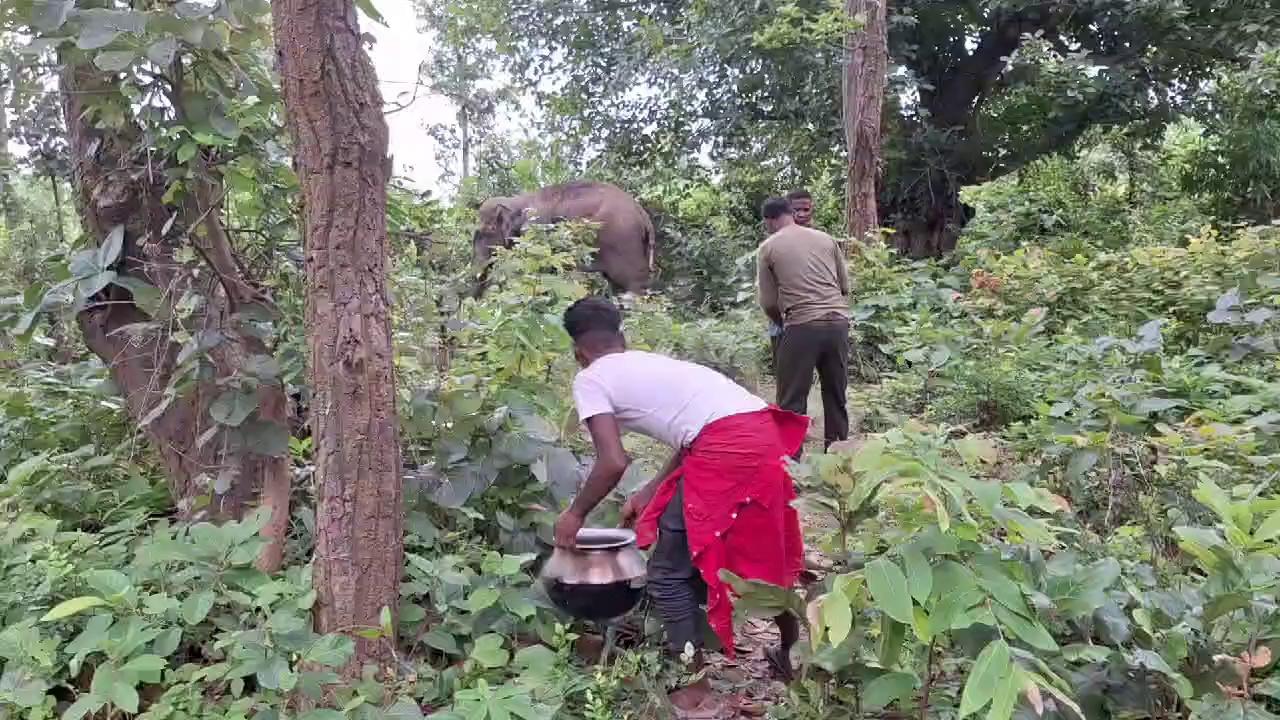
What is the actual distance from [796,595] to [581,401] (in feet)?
3.09

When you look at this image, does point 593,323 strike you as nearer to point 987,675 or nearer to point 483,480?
point 483,480

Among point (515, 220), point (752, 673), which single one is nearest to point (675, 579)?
point (752, 673)

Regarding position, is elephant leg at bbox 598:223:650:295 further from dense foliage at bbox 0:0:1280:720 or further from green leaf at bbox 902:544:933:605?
green leaf at bbox 902:544:933:605

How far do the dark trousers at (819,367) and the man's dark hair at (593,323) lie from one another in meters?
2.47

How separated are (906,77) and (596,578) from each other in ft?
32.4

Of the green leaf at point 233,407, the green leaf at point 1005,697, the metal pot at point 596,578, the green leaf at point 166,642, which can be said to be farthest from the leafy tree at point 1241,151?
the green leaf at point 166,642

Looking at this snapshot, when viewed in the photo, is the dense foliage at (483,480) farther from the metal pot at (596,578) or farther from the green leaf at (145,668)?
the metal pot at (596,578)

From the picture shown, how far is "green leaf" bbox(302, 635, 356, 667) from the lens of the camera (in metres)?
2.72

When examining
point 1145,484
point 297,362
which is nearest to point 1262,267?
point 1145,484

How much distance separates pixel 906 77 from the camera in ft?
38.4

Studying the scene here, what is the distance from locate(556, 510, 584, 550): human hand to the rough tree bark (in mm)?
1083

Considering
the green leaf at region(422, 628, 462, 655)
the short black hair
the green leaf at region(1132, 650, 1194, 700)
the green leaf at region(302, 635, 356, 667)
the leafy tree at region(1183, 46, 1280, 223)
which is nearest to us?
the green leaf at region(1132, 650, 1194, 700)

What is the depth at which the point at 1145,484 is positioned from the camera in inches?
163

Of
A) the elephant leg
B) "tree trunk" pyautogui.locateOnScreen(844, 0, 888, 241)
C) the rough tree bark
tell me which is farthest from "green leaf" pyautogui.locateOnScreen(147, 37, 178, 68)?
the elephant leg
